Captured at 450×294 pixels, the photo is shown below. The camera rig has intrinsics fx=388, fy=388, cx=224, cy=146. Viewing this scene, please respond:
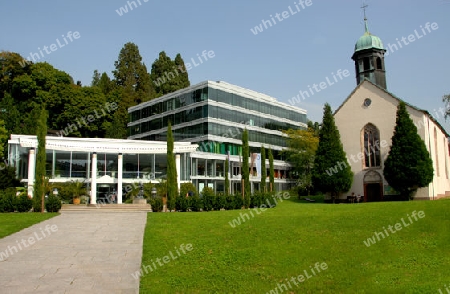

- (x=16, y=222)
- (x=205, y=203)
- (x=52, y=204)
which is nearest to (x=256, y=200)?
(x=205, y=203)

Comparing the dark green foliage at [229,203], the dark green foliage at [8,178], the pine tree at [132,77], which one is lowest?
the dark green foliage at [229,203]

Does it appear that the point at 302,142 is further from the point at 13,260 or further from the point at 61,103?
the point at 13,260

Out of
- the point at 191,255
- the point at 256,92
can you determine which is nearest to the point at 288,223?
the point at 191,255

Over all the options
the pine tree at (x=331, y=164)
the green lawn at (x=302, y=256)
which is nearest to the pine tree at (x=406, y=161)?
the pine tree at (x=331, y=164)

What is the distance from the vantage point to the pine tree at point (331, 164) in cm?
3562

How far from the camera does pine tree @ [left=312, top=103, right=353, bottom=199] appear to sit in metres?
35.6

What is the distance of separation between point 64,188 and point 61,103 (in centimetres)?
3189

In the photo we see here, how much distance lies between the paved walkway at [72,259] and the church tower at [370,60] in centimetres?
3204

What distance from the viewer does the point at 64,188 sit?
102 feet

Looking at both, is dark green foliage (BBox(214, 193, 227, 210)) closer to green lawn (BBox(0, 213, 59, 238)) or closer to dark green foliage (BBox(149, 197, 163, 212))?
dark green foliage (BBox(149, 197, 163, 212))

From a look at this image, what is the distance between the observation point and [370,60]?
40.8 m

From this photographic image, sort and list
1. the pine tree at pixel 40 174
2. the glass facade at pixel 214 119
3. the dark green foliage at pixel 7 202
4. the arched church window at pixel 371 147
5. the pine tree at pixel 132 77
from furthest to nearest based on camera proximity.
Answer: the pine tree at pixel 132 77, the glass facade at pixel 214 119, the arched church window at pixel 371 147, the pine tree at pixel 40 174, the dark green foliage at pixel 7 202

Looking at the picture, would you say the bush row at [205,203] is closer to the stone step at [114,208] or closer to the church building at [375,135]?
the stone step at [114,208]

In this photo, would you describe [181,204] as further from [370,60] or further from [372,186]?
[370,60]
